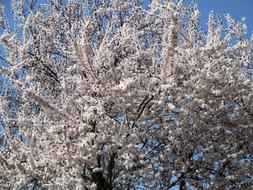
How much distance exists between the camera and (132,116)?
7297mm

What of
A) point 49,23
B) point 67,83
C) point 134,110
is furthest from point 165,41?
point 49,23

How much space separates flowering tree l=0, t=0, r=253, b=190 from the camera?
22.0 ft

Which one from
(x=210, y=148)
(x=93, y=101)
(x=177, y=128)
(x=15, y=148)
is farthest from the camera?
(x=210, y=148)

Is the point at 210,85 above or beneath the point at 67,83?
above

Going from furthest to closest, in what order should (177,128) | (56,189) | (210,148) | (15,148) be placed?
1. (210,148)
2. (177,128)
3. (15,148)
4. (56,189)

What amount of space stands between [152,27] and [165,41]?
164 inches

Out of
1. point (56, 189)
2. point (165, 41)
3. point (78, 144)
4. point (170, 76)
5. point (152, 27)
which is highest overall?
point (152, 27)

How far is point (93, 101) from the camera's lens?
675 centimetres

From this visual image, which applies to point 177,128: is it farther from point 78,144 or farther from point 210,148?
point 78,144

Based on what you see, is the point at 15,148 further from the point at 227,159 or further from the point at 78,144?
the point at 227,159

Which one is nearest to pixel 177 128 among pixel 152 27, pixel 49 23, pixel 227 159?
pixel 227 159

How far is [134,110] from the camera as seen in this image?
738cm

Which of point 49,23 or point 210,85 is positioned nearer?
point 210,85

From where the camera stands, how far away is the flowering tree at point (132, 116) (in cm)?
669
